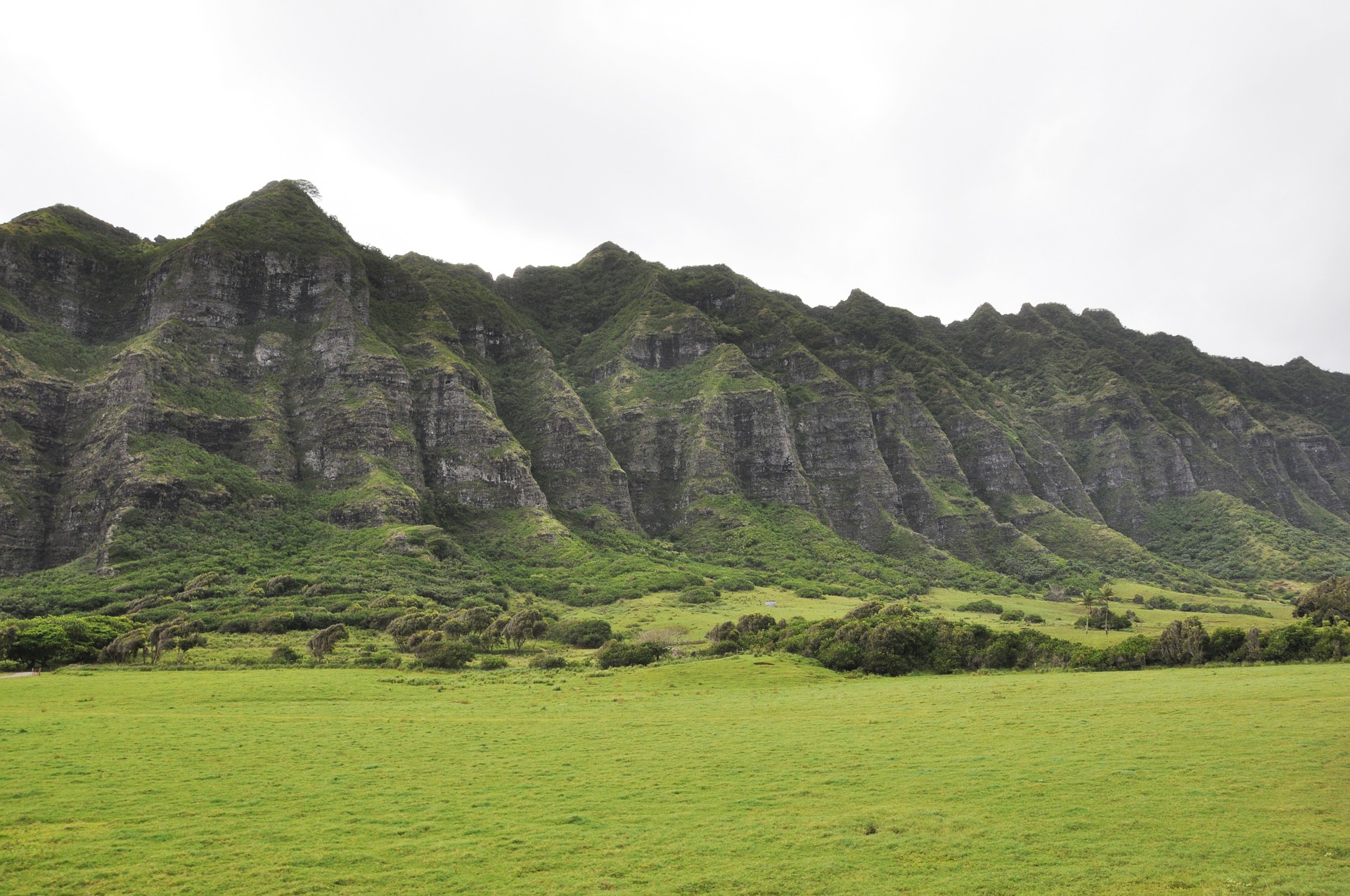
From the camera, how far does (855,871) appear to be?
16500 mm

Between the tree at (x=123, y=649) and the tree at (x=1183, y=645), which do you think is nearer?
the tree at (x=1183, y=645)

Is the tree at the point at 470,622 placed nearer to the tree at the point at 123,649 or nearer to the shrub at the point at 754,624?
the tree at the point at 123,649

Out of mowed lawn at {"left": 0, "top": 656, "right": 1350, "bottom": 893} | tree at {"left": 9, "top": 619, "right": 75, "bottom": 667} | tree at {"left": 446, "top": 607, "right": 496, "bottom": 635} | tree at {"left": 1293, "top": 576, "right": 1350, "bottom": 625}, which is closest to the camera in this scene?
mowed lawn at {"left": 0, "top": 656, "right": 1350, "bottom": 893}

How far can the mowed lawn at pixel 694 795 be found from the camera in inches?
641

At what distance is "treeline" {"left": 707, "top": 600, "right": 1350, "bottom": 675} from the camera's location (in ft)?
177

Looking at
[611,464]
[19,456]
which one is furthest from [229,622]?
[611,464]

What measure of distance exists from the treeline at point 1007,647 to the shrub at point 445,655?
22447mm

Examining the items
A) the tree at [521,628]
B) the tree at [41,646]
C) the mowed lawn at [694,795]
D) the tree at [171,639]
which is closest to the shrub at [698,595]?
the tree at [521,628]

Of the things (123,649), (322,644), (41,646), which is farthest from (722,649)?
(41,646)

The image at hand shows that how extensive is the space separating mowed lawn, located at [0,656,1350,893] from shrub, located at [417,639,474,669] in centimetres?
1955

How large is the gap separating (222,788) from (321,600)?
71590 millimetres

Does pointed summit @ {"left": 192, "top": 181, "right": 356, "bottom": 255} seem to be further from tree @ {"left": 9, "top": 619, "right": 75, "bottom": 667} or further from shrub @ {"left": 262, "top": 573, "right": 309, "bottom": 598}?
tree @ {"left": 9, "top": 619, "right": 75, "bottom": 667}

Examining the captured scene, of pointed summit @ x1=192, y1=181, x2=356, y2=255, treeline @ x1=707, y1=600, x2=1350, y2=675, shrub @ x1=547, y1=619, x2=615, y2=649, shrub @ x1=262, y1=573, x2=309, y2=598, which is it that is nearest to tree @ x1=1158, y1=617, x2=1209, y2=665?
treeline @ x1=707, y1=600, x2=1350, y2=675

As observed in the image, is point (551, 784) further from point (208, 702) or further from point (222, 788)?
point (208, 702)
